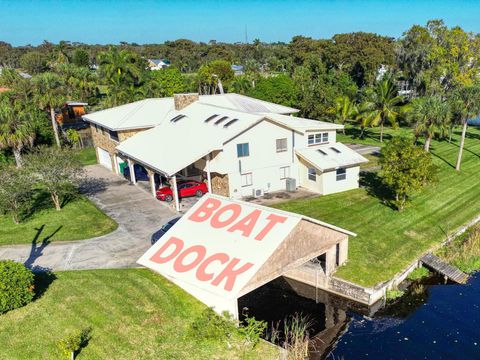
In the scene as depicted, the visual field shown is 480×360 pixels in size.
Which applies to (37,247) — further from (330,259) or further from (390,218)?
(390,218)

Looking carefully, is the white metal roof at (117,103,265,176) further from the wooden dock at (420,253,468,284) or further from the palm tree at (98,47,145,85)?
the palm tree at (98,47,145,85)

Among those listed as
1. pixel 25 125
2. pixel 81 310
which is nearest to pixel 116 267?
pixel 81 310

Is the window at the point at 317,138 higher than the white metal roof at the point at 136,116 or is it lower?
lower

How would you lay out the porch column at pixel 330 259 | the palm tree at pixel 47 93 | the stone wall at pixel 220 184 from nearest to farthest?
the porch column at pixel 330 259, the stone wall at pixel 220 184, the palm tree at pixel 47 93

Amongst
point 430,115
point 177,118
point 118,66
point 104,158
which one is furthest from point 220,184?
point 118,66

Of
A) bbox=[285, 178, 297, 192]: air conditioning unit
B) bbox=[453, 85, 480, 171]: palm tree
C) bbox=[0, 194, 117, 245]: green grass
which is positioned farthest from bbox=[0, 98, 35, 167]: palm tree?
bbox=[453, 85, 480, 171]: palm tree

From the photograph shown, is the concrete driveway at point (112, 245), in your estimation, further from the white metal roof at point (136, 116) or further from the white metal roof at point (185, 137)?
the white metal roof at point (136, 116)

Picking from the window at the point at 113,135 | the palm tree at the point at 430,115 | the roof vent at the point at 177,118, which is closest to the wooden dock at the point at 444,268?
the palm tree at the point at 430,115
